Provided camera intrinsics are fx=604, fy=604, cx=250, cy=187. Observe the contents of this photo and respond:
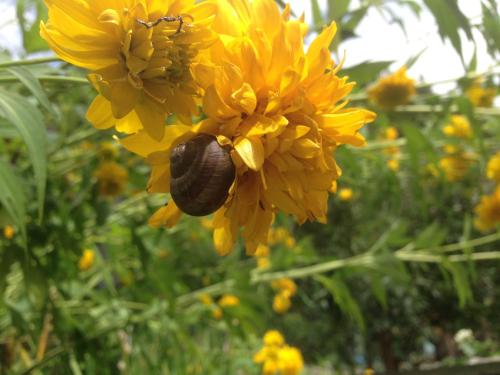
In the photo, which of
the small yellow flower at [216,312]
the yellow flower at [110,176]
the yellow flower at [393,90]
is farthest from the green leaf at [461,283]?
the yellow flower at [110,176]

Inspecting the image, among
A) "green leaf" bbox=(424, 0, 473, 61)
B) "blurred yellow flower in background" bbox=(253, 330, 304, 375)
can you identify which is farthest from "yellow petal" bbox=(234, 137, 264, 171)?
"blurred yellow flower in background" bbox=(253, 330, 304, 375)

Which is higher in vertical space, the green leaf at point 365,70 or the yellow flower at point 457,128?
the green leaf at point 365,70

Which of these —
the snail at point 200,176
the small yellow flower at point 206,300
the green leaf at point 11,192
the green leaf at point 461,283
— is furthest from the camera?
the small yellow flower at point 206,300

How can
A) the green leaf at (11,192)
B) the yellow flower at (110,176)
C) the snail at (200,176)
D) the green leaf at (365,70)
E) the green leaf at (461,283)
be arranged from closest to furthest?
the snail at (200,176)
the green leaf at (11,192)
the green leaf at (365,70)
the yellow flower at (110,176)
the green leaf at (461,283)

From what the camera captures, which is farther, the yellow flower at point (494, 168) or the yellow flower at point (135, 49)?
the yellow flower at point (494, 168)

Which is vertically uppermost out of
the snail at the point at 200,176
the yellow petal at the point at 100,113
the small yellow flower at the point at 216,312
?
the yellow petal at the point at 100,113

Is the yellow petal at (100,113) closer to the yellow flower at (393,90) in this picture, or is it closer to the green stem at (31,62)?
the green stem at (31,62)

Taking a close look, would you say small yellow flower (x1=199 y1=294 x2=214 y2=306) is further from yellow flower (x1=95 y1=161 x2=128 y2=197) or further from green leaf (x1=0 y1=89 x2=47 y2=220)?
green leaf (x1=0 y1=89 x2=47 y2=220)
